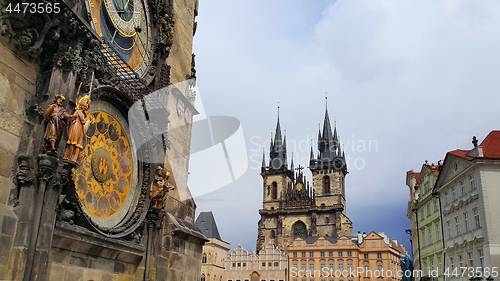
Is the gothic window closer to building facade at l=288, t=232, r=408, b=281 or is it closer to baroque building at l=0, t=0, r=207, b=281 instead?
building facade at l=288, t=232, r=408, b=281

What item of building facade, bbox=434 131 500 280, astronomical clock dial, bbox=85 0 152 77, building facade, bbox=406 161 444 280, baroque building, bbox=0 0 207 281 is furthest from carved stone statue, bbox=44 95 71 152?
building facade, bbox=406 161 444 280

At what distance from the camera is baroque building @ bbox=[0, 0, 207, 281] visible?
17.6ft

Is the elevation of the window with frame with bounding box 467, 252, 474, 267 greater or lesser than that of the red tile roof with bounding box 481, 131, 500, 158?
lesser

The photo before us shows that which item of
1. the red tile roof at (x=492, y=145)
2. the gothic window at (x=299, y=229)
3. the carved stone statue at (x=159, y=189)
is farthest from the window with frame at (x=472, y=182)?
the gothic window at (x=299, y=229)

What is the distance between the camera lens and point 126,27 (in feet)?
28.8

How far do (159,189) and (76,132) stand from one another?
2.92 m

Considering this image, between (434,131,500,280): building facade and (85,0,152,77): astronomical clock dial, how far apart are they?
18.8 metres

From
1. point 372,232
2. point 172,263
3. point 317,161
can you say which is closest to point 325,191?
point 317,161

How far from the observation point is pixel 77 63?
20.1 ft

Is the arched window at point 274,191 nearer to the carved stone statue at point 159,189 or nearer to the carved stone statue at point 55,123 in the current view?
the carved stone statue at point 159,189

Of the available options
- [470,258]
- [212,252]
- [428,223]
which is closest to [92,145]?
[470,258]

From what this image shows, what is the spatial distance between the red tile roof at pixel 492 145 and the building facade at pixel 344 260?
4293 cm

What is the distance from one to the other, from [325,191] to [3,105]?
281ft

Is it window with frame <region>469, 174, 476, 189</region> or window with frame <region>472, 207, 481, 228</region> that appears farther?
window with frame <region>469, 174, 476, 189</region>
